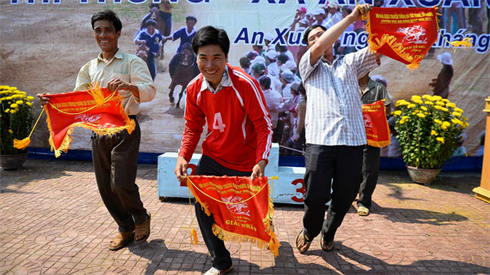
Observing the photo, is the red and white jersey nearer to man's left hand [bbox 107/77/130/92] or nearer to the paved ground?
man's left hand [bbox 107/77/130/92]

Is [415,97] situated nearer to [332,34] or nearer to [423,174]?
[423,174]

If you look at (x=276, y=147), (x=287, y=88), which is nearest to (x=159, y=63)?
(x=287, y=88)

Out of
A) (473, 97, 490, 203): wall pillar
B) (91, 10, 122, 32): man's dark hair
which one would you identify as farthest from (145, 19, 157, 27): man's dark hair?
(473, 97, 490, 203): wall pillar

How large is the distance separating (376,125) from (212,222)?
2.96 meters

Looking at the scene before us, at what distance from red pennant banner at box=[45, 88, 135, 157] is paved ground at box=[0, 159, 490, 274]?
1122 mm

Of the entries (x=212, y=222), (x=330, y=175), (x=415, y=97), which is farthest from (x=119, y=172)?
(x=415, y=97)

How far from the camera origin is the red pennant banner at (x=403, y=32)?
3184mm

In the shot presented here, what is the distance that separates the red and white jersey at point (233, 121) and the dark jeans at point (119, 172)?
27.4 inches

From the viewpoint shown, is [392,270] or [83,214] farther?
[83,214]

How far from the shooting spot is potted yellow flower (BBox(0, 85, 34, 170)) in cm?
644

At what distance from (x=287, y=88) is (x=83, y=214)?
13.9 ft

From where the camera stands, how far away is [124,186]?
10.8 feet

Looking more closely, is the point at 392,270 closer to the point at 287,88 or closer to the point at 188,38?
the point at 287,88

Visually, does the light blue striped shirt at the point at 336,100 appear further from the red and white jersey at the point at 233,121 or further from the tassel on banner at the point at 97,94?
the tassel on banner at the point at 97,94
